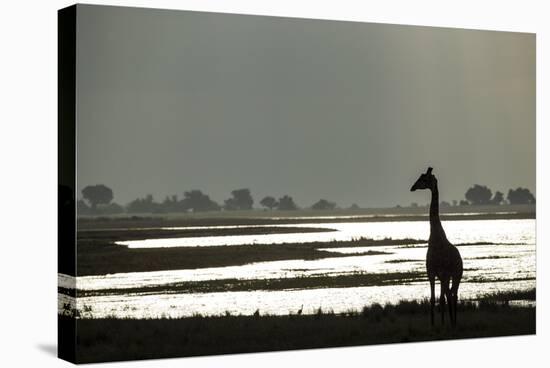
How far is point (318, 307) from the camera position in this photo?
1377cm

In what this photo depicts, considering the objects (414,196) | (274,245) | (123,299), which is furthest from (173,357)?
(414,196)

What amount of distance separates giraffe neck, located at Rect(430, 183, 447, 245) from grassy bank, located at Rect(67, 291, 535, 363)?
2.42 feet

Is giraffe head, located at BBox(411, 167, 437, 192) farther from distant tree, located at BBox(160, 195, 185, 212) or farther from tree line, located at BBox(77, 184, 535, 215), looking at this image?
distant tree, located at BBox(160, 195, 185, 212)

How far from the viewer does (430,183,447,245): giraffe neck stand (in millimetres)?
14478

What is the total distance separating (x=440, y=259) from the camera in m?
14.4

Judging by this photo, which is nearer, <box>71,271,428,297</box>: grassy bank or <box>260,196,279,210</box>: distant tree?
<box>71,271,428,297</box>: grassy bank

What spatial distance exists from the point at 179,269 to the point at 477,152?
4001 mm

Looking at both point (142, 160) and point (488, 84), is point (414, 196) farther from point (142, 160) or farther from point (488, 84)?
point (142, 160)

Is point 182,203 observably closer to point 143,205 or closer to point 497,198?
point 143,205

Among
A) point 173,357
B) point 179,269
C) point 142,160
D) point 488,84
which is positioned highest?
point 488,84

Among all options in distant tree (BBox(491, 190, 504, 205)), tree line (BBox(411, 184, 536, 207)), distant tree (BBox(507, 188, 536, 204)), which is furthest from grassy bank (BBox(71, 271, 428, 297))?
distant tree (BBox(507, 188, 536, 204))

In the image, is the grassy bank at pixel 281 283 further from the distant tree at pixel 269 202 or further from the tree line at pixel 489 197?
the tree line at pixel 489 197

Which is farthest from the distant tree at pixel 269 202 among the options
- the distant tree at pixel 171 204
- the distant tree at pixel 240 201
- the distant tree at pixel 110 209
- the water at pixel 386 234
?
the distant tree at pixel 110 209

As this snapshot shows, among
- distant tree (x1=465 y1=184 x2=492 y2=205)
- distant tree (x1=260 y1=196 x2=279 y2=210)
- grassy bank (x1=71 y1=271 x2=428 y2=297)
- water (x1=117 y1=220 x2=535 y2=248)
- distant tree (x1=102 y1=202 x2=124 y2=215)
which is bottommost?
grassy bank (x1=71 y1=271 x2=428 y2=297)
